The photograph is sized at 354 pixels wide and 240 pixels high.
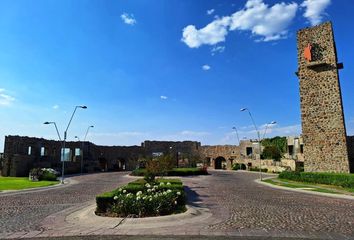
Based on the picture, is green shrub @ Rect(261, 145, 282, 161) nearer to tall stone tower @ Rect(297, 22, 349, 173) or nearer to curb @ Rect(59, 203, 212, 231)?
tall stone tower @ Rect(297, 22, 349, 173)

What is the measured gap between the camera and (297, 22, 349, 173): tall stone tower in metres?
33.4

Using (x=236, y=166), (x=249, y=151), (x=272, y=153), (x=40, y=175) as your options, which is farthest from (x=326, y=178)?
(x=249, y=151)

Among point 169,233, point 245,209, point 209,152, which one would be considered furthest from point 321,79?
point 209,152

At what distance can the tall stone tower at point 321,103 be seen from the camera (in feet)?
109

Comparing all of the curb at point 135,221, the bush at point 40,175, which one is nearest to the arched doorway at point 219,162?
the bush at point 40,175

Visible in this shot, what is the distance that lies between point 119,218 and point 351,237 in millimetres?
7727

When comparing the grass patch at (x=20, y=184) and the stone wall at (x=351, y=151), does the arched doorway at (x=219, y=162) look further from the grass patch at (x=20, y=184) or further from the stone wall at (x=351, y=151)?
the grass patch at (x=20, y=184)

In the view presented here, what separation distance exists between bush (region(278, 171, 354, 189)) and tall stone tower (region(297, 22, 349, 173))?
1.47 metres

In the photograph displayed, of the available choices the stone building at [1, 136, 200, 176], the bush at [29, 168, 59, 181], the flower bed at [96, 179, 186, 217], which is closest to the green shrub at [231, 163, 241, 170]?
the stone building at [1, 136, 200, 176]

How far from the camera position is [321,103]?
34.6 meters

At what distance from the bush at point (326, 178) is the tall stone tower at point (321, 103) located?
147 cm

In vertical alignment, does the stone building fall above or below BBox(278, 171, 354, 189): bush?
above

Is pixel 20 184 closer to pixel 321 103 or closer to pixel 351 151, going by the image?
pixel 321 103

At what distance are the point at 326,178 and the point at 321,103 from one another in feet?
27.6
